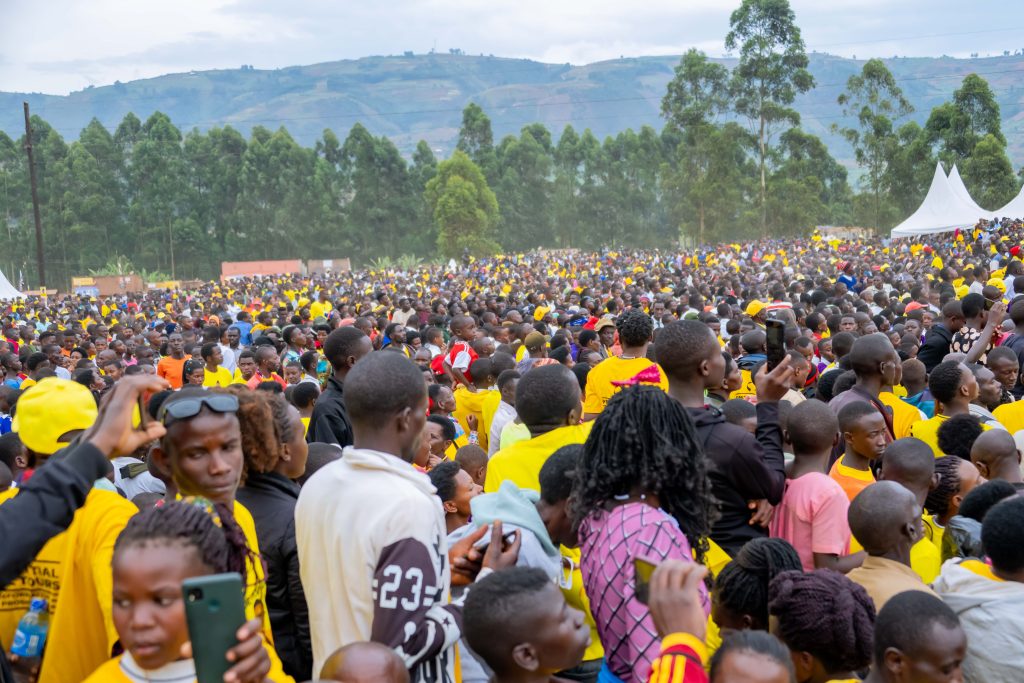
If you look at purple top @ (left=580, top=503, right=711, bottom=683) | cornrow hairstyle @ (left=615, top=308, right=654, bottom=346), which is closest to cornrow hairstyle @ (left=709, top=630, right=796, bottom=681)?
purple top @ (left=580, top=503, right=711, bottom=683)

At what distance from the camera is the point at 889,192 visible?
1775 inches

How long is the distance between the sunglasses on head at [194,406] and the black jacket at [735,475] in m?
1.56

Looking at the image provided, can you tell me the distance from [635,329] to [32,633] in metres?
3.95

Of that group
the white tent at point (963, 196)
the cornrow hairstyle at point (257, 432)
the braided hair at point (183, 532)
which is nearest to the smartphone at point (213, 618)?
the braided hair at point (183, 532)

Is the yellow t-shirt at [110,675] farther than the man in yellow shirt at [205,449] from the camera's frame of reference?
No

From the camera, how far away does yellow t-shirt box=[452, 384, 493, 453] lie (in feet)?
23.9

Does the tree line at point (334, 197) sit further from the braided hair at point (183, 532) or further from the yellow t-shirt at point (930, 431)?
the braided hair at point (183, 532)

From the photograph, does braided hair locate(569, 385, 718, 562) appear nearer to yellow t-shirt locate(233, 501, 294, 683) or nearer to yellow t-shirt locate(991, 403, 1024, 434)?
yellow t-shirt locate(233, 501, 294, 683)

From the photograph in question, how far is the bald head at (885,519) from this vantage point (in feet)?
9.95

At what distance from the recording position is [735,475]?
10.6ft

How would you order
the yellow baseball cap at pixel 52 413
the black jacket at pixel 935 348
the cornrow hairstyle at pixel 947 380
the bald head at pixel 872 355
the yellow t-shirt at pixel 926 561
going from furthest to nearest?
1. the black jacket at pixel 935 348
2. the cornrow hairstyle at pixel 947 380
3. the bald head at pixel 872 355
4. the yellow t-shirt at pixel 926 561
5. the yellow baseball cap at pixel 52 413

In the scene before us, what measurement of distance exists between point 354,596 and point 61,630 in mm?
761

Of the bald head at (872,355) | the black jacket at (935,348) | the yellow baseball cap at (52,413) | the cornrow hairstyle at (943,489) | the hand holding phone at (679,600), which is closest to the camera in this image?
the hand holding phone at (679,600)

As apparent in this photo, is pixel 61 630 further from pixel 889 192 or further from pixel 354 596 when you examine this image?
pixel 889 192
